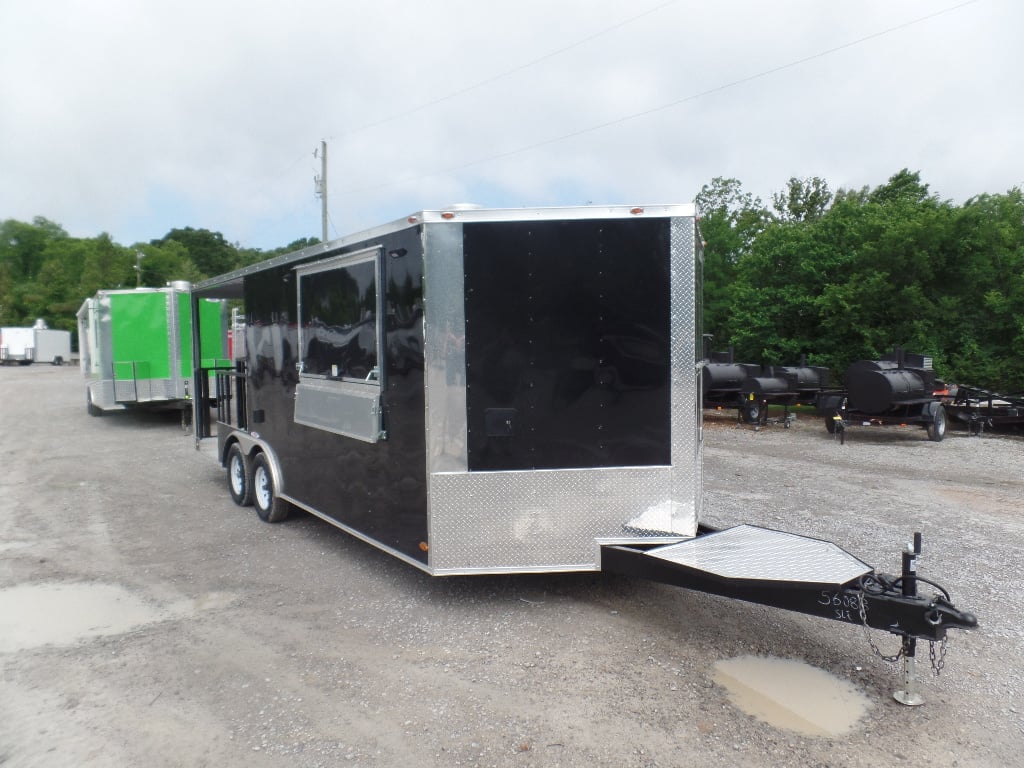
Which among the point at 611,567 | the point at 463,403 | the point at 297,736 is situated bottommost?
the point at 297,736

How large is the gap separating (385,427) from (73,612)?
8.38 feet

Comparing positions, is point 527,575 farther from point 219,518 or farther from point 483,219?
point 219,518

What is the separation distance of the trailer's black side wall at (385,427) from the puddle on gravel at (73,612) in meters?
1.19

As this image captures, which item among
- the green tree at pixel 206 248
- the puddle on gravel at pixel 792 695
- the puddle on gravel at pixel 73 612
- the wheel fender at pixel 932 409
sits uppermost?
the green tree at pixel 206 248

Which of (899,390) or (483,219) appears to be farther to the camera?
(899,390)

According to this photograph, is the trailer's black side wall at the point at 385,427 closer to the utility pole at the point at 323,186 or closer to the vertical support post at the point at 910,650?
the vertical support post at the point at 910,650

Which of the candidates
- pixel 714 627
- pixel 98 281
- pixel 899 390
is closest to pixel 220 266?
pixel 98 281

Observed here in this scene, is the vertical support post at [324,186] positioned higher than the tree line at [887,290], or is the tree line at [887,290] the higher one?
the vertical support post at [324,186]

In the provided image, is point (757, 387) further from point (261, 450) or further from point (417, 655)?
point (417, 655)

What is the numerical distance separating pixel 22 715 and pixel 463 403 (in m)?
2.82

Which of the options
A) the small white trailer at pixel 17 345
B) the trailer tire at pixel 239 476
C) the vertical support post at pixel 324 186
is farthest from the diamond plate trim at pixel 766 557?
the small white trailer at pixel 17 345

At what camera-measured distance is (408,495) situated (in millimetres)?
4754

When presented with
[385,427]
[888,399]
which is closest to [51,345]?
[888,399]

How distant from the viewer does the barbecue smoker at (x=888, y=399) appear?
13000mm
